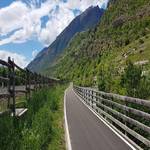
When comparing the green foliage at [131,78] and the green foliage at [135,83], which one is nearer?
the green foliage at [135,83]

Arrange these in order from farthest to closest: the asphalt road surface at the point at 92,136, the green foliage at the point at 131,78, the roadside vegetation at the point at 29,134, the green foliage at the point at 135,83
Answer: the green foliage at the point at 131,78
the green foliage at the point at 135,83
the asphalt road surface at the point at 92,136
the roadside vegetation at the point at 29,134

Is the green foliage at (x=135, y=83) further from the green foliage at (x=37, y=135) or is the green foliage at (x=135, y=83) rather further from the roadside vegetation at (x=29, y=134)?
the green foliage at (x=37, y=135)

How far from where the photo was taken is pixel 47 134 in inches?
591

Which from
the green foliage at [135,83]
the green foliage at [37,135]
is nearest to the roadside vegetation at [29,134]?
the green foliage at [37,135]

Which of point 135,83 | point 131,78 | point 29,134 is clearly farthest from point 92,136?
point 131,78

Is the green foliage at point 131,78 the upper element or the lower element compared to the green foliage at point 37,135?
upper

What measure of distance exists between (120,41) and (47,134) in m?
172

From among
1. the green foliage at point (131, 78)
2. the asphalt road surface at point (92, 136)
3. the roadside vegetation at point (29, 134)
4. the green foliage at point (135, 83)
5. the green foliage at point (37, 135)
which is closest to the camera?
the roadside vegetation at point (29, 134)

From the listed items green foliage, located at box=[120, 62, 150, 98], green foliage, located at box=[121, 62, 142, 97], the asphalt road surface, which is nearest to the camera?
the asphalt road surface

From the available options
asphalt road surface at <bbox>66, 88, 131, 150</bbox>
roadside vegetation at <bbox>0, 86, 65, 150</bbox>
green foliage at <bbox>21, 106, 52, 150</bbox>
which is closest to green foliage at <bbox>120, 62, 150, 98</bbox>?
asphalt road surface at <bbox>66, 88, 131, 150</bbox>

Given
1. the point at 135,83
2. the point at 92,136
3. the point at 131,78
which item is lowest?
the point at 92,136

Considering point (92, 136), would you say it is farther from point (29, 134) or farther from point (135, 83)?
point (135, 83)

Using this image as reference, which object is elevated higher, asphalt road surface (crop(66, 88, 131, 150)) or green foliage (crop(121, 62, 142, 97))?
green foliage (crop(121, 62, 142, 97))

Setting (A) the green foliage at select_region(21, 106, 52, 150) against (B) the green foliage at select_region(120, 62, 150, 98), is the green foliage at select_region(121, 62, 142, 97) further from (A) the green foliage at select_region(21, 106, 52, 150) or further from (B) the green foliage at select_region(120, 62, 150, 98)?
(A) the green foliage at select_region(21, 106, 52, 150)
